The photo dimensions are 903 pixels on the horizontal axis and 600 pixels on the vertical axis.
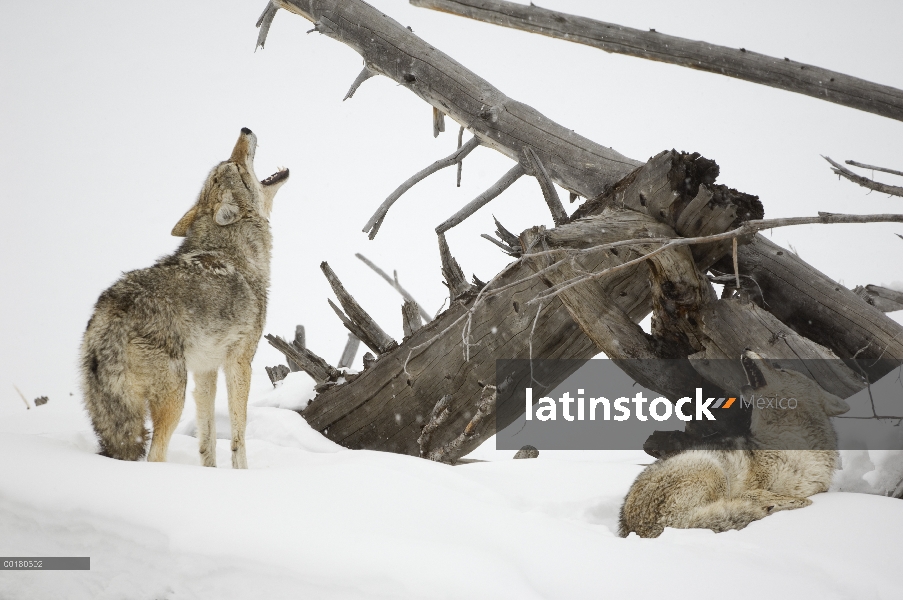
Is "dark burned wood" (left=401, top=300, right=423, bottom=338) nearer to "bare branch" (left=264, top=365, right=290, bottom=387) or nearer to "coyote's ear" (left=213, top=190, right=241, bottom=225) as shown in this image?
"coyote's ear" (left=213, top=190, right=241, bottom=225)

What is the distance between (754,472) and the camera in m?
3.99

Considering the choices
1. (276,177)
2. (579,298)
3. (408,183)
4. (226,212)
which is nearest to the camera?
(579,298)

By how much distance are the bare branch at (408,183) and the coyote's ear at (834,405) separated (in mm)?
3483

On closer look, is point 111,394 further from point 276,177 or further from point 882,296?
point 882,296

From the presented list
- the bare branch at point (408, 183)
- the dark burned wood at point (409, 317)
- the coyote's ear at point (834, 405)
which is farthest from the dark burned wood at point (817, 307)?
the dark burned wood at point (409, 317)

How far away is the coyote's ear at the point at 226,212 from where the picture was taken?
467cm

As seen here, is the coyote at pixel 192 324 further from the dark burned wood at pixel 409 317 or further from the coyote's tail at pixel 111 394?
the dark burned wood at pixel 409 317

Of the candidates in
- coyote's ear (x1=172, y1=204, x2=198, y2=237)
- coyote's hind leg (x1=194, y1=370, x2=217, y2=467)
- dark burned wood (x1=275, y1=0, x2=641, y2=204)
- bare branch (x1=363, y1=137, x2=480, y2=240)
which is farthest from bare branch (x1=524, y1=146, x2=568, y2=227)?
coyote's hind leg (x1=194, y1=370, x2=217, y2=467)

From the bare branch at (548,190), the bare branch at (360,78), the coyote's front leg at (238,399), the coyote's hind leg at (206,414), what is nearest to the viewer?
the coyote's front leg at (238,399)

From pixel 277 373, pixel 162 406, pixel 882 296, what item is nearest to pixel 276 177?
pixel 162 406

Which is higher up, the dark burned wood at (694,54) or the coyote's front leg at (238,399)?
the dark burned wood at (694,54)

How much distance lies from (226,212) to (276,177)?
69 cm

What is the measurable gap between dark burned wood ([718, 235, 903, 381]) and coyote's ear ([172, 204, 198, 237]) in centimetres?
393

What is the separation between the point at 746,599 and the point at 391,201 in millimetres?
4156
